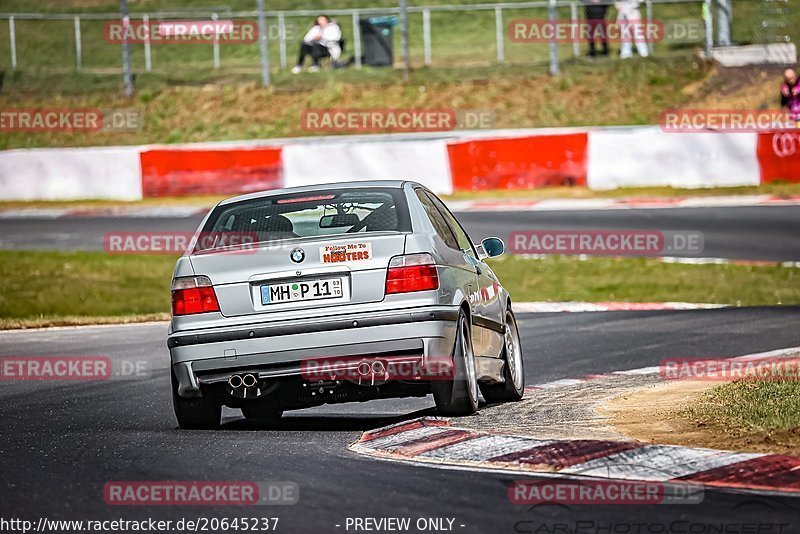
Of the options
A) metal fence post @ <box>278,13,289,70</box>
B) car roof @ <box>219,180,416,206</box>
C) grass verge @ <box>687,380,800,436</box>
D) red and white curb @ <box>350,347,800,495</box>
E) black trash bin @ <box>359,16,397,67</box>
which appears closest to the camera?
red and white curb @ <box>350,347,800,495</box>

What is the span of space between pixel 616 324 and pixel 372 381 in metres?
7.36

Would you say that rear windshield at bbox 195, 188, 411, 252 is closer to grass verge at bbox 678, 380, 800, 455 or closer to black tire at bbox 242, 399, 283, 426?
black tire at bbox 242, 399, 283, 426

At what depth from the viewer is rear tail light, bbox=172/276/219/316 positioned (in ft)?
27.4

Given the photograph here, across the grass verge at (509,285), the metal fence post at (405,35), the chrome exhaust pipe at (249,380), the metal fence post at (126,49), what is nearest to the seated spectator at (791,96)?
the metal fence post at (405,35)

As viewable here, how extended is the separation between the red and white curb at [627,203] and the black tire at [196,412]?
1650cm

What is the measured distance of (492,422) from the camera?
8469 millimetres

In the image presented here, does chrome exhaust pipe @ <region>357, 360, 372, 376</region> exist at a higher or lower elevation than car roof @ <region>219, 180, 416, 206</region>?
lower

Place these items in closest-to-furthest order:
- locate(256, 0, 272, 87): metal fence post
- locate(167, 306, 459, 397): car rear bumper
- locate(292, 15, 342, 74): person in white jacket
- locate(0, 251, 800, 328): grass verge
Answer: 1. locate(167, 306, 459, 397): car rear bumper
2. locate(0, 251, 800, 328): grass verge
3. locate(256, 0, 272, 87): metal fence post
4. locate(292, 15, 342, 74): person in white jacket

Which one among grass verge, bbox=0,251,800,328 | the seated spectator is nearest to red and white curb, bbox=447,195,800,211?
the seated spectator

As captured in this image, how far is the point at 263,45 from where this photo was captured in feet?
109

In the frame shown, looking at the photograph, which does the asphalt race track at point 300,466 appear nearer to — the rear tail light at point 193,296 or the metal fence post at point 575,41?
the rear tail light at point 193,296

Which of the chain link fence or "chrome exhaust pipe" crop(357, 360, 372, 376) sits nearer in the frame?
"chrome exhaust pipe" crop(357, 360, 372, 376)

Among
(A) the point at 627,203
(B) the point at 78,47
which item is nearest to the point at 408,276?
(A) the point at 627,203

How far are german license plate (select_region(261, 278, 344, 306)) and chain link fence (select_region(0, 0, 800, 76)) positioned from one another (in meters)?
22.8
